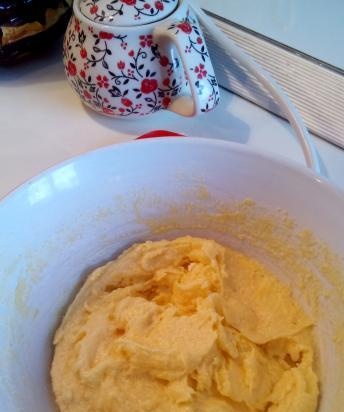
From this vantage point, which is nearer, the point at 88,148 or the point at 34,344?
the point at 34,344

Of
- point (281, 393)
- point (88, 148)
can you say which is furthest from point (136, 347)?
point (88, 148)

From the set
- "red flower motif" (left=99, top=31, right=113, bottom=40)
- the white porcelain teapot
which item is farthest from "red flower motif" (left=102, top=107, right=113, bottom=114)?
"red flower motif" (left=99, top=31, right=113, bottom=40)

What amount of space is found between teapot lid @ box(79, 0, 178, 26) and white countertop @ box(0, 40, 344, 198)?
0.60ft

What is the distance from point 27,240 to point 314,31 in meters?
0.63

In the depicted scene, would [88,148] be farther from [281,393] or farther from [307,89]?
[281,393]

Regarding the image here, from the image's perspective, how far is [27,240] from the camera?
0.59 m

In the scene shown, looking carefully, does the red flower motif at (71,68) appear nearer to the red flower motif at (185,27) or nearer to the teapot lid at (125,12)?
the teapot lid at (125,12)

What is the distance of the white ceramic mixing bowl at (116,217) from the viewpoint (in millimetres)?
562

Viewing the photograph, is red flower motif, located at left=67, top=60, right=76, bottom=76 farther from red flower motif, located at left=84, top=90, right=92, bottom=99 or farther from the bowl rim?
the bowl rim

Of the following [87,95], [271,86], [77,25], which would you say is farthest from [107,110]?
[271,86]

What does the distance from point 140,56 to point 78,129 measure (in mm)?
187

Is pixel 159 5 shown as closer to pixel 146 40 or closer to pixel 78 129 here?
pixel 146 40

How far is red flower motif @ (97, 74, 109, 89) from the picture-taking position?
763 millimetres

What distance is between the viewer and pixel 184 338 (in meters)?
0.58
